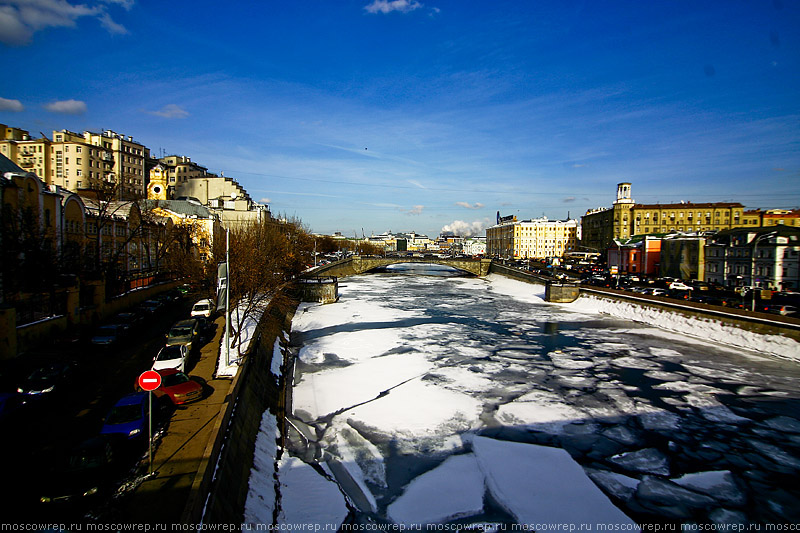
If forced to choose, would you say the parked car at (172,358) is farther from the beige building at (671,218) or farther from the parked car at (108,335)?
the beige building at (671,218)

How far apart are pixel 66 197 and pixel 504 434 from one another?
29.2 meters

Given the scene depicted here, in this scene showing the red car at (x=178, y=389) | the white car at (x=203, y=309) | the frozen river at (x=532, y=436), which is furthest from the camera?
the white car at (x=203, y=309)

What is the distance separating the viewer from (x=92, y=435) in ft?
34.8

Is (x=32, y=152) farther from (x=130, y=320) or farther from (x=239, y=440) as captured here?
(x=239, y=440)

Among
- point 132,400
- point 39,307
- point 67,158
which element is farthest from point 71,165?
point 132,400

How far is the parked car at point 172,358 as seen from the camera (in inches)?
591

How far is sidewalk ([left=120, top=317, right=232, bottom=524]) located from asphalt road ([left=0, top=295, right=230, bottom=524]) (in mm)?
19

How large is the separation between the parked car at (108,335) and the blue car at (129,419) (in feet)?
31.7

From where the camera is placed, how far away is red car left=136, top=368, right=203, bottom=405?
12.6 m

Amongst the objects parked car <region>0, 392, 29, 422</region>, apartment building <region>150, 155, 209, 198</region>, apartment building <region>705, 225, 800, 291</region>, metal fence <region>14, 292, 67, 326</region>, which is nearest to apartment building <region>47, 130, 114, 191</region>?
apartment building <region>150, 155, 209, 198</region>

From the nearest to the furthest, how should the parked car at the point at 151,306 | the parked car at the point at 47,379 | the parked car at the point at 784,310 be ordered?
1. the parked car at the point at 47,379
2. the parked car at the point at 151,306
3. the parked car at the point at 784,310

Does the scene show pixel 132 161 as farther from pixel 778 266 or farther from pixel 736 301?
pixel 778 266

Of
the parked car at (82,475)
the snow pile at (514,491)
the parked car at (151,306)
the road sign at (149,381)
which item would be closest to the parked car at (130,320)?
the parked car at (151,306)

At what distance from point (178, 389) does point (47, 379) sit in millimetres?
4033
